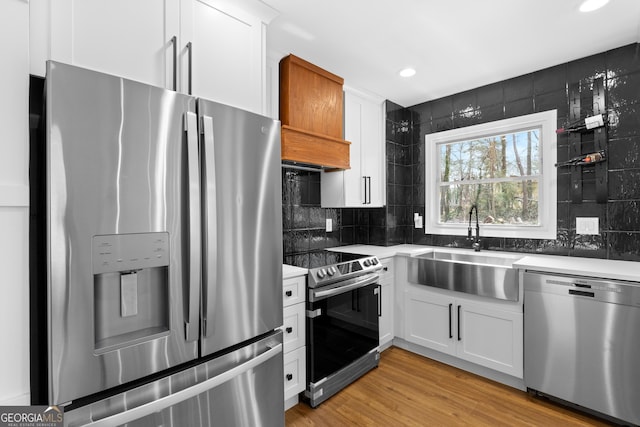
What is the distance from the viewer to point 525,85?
2.78m

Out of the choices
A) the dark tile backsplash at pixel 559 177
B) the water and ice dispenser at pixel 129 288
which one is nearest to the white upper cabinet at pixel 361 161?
the dark tile backsplash at pixel 559 177

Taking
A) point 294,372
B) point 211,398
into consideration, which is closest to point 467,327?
point 294,372

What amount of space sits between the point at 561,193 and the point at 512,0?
1615mm

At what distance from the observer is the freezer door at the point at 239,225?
4.07 feet

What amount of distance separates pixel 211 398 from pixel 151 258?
0.62 metres

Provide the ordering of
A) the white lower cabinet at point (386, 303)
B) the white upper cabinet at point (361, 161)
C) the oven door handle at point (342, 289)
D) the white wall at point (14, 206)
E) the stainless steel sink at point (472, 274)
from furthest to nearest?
the white upper cabinet at point (361, 161), the white lower cabinet at point (386, 303), the stainless steel sink at point (472, 274), the oven door handle at point (342, 289), the white wall at point (14, 206)

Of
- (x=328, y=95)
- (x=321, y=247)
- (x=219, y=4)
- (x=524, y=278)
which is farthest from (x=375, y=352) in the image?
(x=219, y=4)

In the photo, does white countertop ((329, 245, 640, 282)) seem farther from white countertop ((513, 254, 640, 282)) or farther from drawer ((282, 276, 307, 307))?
drawer ((282, 276, 307, 307))

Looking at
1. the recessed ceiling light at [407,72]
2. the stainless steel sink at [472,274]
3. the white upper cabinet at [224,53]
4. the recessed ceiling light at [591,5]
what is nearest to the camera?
the white upper cabinet at [224,53]

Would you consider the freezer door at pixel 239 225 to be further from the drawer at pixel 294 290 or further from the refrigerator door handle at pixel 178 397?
the drawer at pixel 294 290

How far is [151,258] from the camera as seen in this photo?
1.12 meters

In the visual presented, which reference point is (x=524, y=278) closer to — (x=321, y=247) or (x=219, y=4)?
(x=321, y=247)

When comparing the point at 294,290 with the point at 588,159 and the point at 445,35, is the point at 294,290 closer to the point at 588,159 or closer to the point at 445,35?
the point at 445,35

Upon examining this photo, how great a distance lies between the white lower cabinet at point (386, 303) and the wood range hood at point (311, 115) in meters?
1.01
